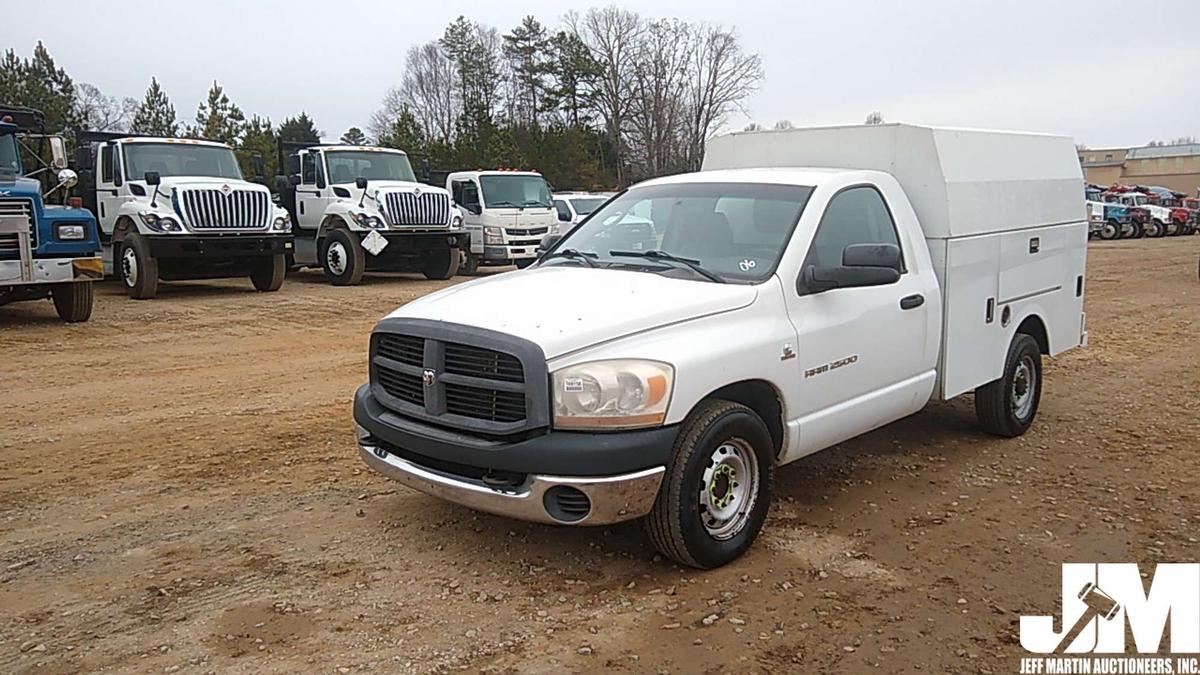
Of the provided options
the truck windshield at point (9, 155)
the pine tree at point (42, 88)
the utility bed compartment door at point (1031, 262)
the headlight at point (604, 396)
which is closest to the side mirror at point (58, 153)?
the truck windshield at point (9, 155)

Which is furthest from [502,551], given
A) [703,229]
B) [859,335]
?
[859,335]

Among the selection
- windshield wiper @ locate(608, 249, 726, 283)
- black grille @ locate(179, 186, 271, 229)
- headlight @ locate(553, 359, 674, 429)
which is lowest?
headlight @ locate(553, 359, 674, 429)

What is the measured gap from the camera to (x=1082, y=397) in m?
8.14

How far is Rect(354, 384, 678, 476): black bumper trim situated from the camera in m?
3.98

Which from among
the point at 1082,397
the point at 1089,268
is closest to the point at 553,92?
the point at 1089,268

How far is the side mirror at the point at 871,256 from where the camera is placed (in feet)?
15.6

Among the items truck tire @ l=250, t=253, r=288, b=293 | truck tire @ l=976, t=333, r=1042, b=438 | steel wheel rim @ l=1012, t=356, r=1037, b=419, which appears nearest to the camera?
truck tire @ l=976, t=333, r=1042, b=438

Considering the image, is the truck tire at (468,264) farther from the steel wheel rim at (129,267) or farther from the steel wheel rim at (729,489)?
the steel wheel rim at (729,489)

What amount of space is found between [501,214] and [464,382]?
16.8 m

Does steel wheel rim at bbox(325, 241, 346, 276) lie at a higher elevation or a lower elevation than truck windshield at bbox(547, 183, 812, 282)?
lower

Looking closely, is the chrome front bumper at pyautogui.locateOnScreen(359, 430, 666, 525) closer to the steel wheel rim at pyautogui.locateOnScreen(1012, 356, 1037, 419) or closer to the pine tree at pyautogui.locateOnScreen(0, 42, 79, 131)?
the steel wheel rim at pyautogui.locateOnScreen(1012, 356, 1037, 419)

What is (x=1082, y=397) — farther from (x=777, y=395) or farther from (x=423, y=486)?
(x=423, y=486)

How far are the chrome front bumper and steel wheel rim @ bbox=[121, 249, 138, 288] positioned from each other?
1284 centimetres

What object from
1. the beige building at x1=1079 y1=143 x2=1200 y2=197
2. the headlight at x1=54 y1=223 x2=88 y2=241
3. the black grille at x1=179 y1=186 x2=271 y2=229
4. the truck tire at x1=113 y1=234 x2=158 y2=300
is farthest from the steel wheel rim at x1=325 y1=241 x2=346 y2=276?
the beige building at x1=1079 y1=143 x2=1200 y2=197
